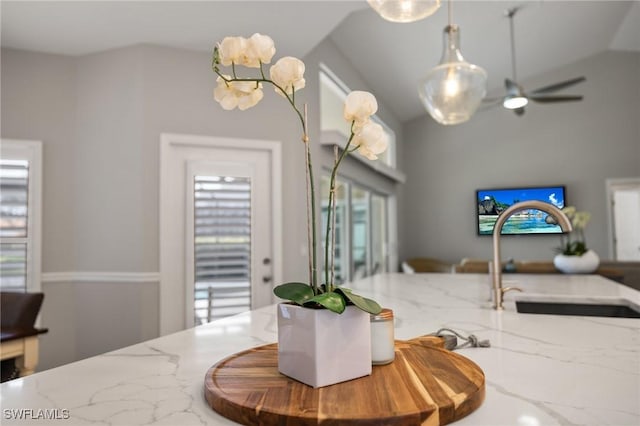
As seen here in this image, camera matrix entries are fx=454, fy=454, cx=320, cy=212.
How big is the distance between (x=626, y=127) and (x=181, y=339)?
24.5ft

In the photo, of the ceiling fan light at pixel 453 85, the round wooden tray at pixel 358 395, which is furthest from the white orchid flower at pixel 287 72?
the ceiling fan light at pixel 453 85

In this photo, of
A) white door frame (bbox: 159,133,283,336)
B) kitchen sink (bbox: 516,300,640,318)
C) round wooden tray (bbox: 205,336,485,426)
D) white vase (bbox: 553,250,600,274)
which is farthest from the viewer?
white door frame (bbox: 159,133,283,336)

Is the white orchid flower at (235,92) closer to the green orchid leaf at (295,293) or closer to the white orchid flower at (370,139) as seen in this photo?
the white orchid flower at (370,139)

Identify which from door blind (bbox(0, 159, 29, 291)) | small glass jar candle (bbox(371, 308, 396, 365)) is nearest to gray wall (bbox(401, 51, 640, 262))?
door blind (bbox(0, 159, 29, 291))

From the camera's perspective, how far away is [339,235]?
15.9 ft

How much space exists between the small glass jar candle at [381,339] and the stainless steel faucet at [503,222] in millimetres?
544

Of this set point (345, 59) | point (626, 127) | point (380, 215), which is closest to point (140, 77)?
point (345, 59)

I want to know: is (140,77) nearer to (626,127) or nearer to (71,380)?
(71,380)

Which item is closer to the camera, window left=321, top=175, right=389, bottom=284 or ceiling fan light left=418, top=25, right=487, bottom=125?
ceiling fan light left=418, top=25, right=487, bottom=125

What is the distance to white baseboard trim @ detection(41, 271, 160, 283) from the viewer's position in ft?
10.5

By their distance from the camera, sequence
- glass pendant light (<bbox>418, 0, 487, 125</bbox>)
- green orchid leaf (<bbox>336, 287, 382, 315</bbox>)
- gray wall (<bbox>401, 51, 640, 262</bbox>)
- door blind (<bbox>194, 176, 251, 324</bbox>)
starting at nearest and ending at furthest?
green orchid leaf (<bbox>336, 287, 382, 315</bbox>) < glass pendant light (<bbox>418, 0, 487, 125</bbox>) < door blind (<bbox>194, 176, 251, 324</bbox>) < gray wall (<bbox>401, 51, 640, 262</bbox>)

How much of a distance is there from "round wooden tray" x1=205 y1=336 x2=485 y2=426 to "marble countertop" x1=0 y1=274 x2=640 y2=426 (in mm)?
30
